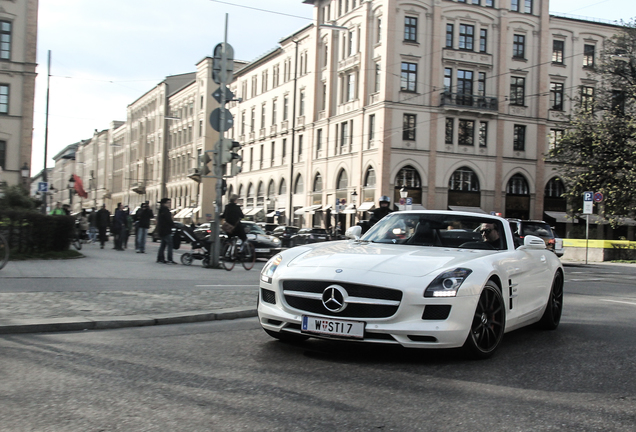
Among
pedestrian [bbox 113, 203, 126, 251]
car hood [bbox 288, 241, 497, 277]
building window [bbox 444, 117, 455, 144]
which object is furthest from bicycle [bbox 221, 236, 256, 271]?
building window [bbox 444, 117, 455, 144]

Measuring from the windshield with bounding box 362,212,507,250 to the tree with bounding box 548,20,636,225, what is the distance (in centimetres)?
3063

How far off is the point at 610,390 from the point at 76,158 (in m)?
166

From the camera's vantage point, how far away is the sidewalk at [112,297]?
7.39 m

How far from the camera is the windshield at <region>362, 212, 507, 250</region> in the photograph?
6891mm

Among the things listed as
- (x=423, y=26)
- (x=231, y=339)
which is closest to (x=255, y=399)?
(x=231, y=339)

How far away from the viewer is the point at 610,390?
4.79 meters

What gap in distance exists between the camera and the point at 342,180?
54438 millimetres

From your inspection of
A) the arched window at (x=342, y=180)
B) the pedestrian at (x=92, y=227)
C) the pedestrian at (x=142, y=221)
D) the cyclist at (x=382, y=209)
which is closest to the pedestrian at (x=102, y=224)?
the pedestrian at (x=92, y=227)

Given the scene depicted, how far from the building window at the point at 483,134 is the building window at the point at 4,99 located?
33049 millimetres

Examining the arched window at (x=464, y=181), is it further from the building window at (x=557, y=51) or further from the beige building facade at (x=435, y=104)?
the building window at (x=557, y=51)

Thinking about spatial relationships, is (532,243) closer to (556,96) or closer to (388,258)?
(388,258)

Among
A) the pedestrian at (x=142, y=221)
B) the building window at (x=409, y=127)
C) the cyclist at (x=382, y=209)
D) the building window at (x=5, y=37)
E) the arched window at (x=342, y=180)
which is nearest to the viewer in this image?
the cyclist at (x=382, y=209)

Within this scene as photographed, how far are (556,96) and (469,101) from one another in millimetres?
8579

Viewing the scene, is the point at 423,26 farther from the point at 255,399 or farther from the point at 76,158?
the point at 76,158
